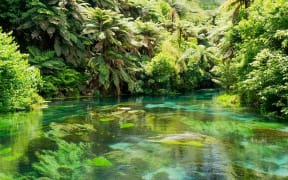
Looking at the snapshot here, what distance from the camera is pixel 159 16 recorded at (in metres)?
42.4

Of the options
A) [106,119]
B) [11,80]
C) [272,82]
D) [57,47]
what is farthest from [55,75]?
[272,82]

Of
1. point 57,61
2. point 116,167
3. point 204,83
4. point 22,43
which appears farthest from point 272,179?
point 204,83

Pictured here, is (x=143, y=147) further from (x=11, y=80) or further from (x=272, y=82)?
(x=11, y=80)

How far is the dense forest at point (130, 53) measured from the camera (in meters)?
17.3

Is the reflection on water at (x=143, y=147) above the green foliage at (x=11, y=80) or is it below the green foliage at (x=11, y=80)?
below

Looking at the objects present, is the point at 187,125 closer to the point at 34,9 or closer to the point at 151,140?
the point at 151,140

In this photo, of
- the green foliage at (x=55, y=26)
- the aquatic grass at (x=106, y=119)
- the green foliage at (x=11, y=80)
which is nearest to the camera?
the aquatic grass at (x=106, y=119)

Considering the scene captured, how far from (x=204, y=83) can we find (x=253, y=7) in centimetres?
2257

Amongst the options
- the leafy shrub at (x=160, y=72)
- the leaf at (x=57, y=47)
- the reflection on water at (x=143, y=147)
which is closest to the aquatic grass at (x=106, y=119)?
the reflection on water at (x=143, y=147)

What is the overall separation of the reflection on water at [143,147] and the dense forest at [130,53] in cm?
201

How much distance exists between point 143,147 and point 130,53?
23.0 metres

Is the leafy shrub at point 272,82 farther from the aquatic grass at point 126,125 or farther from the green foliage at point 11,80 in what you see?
the green foliage at point 11,80

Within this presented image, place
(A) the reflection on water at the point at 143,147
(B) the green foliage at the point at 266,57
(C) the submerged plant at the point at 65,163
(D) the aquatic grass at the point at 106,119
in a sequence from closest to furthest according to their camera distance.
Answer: (C) the submerged plant at the point at 65,163 → (A) the reflection on water at the point at 143,147 → (B) the green foliage at the point at 266,57 → (D) the aquatic grass at the point at 106,119

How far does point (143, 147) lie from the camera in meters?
11.1
